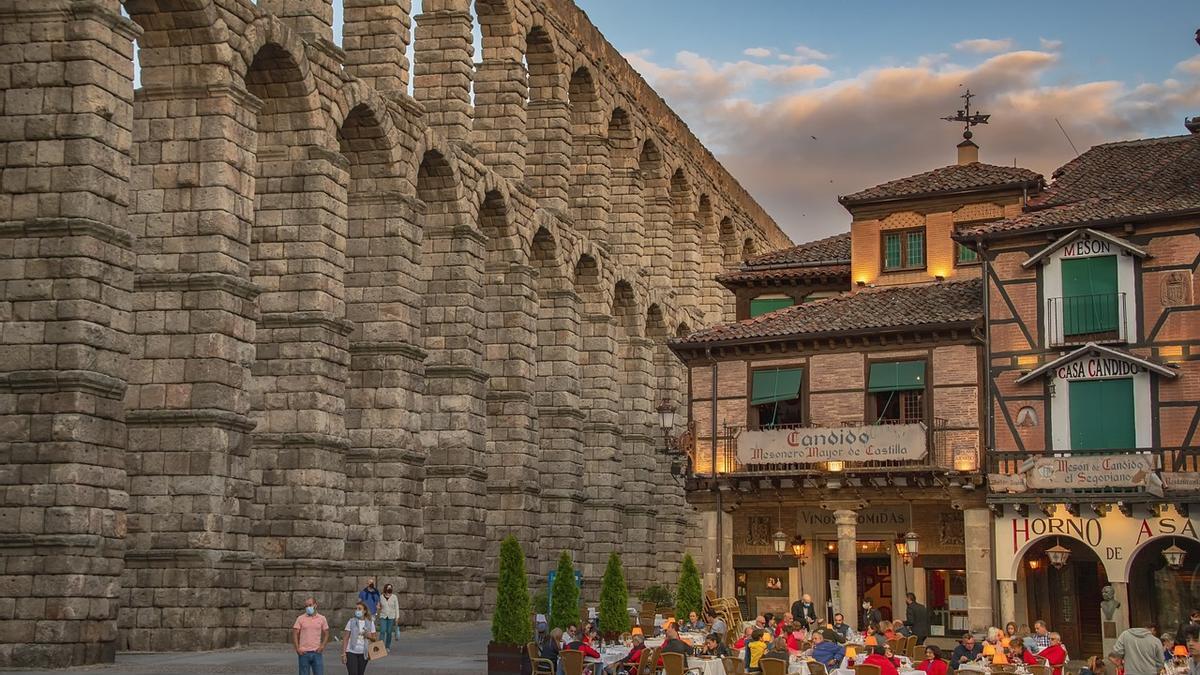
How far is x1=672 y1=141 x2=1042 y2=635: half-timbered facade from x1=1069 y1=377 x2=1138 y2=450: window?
2350 millimetres

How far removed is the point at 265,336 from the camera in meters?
34.3

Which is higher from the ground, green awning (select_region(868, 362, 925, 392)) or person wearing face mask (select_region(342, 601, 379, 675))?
green awning (select_region(868, 362, 925, 392))

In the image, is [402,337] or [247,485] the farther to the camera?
[402,337]

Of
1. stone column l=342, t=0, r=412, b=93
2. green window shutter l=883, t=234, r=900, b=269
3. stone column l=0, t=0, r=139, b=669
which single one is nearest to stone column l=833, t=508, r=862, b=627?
green window shutter l=883, t=234, r=900, b=269

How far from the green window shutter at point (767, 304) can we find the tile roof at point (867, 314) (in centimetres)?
565

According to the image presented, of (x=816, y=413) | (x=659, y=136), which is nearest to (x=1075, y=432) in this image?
(x=816, y=413)

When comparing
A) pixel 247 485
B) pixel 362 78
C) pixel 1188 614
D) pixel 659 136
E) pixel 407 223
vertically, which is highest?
pixel 659 136

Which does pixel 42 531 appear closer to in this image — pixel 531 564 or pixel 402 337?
pixel 402 337

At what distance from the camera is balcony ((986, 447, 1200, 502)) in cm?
Answer: 3397

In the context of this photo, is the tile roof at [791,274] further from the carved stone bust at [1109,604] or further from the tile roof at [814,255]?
the carved stone bust at [1109,604]

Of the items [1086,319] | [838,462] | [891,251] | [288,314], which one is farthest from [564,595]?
[891,251]

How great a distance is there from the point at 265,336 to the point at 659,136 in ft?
112

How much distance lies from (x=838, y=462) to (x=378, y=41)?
594 inches

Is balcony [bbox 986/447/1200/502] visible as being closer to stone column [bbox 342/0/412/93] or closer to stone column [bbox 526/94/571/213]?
stone column [bbox 342/0/412/93]
